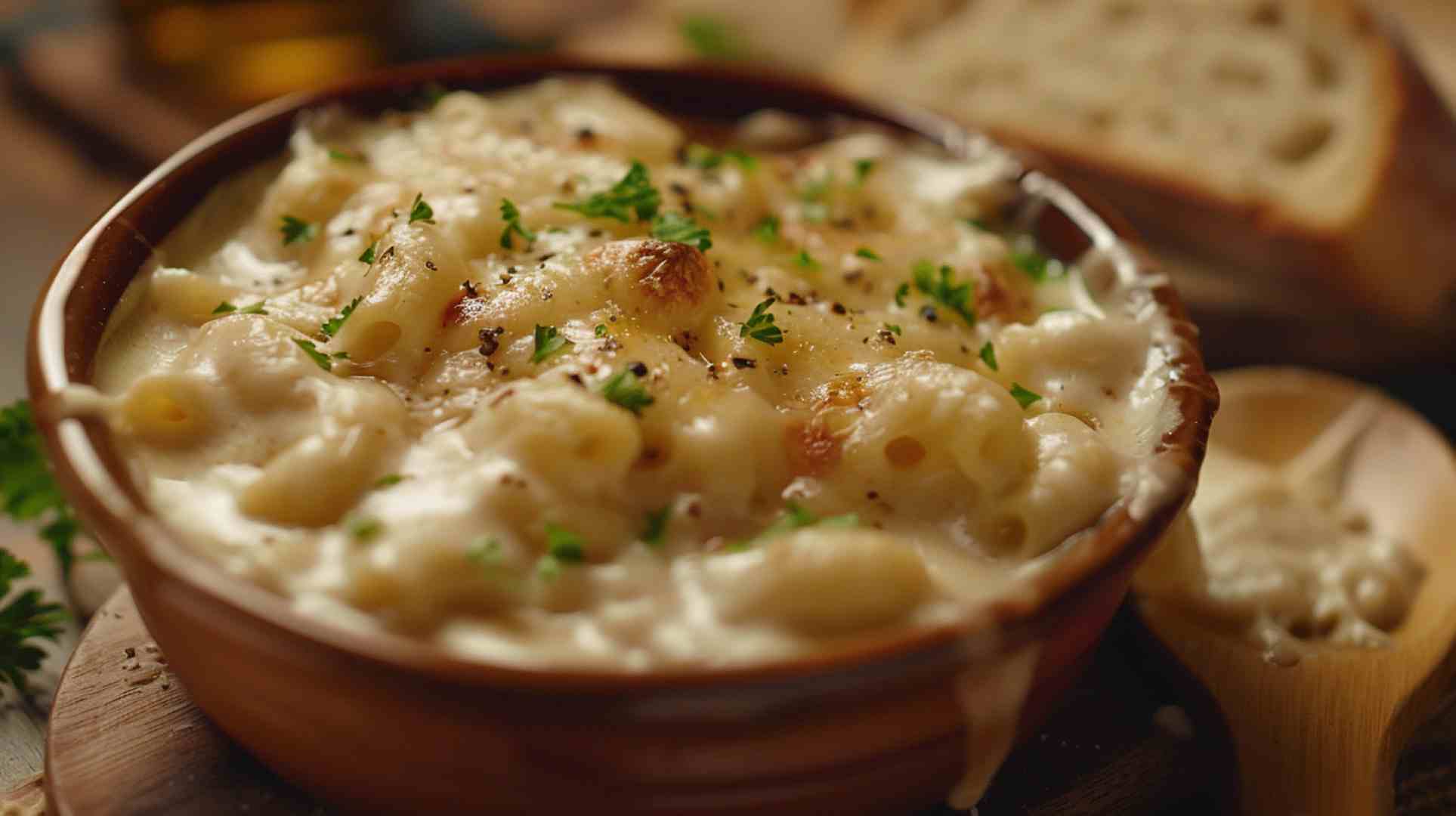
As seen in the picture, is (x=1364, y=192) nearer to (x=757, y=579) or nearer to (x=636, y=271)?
(x=636, y=271)

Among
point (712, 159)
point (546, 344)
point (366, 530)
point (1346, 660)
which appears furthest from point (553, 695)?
point (1346, 660)

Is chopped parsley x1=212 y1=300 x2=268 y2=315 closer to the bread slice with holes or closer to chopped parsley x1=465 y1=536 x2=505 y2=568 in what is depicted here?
chopped parsley x1=465 y1=536 x2=505 y2=568

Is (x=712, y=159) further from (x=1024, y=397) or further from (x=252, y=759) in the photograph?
(x=252, y=759)

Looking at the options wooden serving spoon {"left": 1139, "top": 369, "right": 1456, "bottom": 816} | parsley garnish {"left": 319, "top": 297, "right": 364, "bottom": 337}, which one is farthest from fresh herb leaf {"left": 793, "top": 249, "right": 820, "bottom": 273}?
wooden serving spoon {"left": 1139, "top": 369, "right": 1456, "bottom": 816}

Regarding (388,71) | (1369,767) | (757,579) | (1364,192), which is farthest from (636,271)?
(1364,192)

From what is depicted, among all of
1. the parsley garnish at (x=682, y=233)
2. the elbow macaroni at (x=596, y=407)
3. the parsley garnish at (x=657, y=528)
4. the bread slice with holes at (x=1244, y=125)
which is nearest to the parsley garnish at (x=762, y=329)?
the elbow macaroni at (x=596, y=407)

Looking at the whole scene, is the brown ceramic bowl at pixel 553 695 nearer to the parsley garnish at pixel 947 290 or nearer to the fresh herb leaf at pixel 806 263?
the parsley garnish at pixel 947 290
